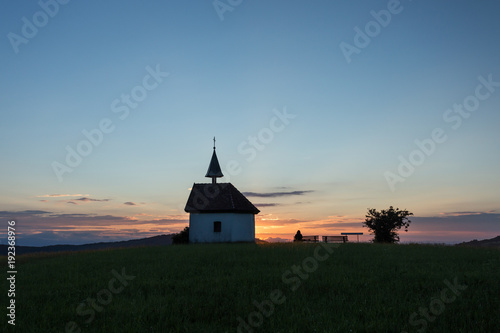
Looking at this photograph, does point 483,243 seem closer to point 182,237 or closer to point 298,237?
point 298,237

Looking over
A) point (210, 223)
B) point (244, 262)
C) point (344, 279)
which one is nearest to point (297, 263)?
point (244, 262)

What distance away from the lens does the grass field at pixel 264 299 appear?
28.8 feet

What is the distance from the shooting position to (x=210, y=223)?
39.9m

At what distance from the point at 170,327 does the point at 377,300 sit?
5914mm

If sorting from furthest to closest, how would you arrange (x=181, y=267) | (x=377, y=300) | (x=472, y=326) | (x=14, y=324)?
(x=181, y=267) → (x=377, y=300) → (x=14, y=324) → (x=472, y=326)

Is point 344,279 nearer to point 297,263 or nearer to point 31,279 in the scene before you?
point 297,263

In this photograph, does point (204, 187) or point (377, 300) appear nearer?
point (377, 300)
